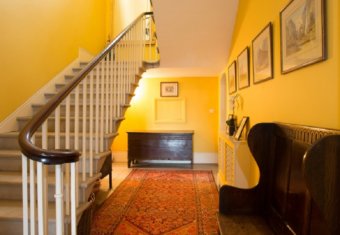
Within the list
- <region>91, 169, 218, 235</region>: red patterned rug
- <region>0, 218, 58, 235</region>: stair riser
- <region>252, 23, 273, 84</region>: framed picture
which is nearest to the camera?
<region>0, 218, 58, 235</region>: stair riser

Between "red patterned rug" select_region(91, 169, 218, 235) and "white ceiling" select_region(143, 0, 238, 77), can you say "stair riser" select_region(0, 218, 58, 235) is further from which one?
"white ceiling" select_region(143, 0, 238, 77)

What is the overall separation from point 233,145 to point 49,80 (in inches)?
106

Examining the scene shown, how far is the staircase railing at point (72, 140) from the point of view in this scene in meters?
1.12

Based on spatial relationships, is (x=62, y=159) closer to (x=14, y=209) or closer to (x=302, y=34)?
(x=14, y=209)

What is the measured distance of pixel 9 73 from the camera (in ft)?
8.70

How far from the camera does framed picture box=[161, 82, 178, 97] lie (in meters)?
5.71

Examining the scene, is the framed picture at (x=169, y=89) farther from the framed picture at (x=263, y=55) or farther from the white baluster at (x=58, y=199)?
the white baluster at (x=58, y=199)

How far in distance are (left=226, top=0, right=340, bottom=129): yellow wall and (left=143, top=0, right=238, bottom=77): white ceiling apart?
0.41 meters

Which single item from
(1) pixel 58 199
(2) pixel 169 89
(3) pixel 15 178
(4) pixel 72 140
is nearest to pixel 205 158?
(2) pixel 169 89

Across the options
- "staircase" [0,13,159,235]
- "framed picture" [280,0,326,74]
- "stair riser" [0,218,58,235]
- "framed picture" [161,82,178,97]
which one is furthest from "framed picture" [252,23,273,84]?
"framed picture" [161,82,178,97]

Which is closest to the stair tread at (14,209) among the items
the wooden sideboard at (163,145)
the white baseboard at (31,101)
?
the white baseboard at (31,101)

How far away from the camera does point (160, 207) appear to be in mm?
3113

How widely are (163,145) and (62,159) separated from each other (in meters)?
4.15

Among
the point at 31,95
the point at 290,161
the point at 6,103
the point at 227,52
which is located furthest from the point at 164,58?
the point at 290,161
